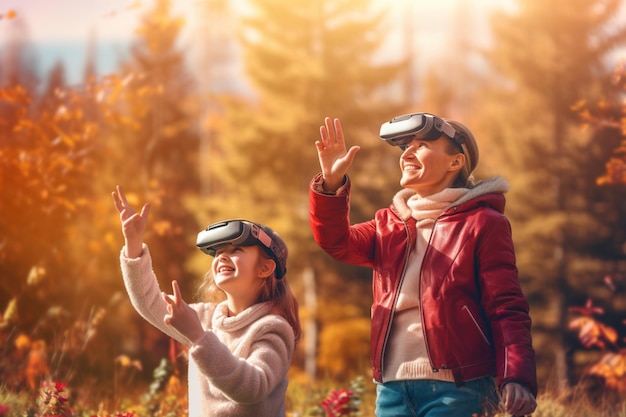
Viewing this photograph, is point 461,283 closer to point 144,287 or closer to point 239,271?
point 239,271

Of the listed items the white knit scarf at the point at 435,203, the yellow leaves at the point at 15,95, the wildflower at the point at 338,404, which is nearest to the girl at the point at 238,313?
the white knit scarf at the point at 435,203

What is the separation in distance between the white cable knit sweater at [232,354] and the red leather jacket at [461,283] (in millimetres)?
421

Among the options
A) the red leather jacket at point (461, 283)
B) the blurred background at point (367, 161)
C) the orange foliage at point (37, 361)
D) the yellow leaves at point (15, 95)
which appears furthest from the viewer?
the blurred background at point (367, 161)

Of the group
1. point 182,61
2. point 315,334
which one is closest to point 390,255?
point 315,334

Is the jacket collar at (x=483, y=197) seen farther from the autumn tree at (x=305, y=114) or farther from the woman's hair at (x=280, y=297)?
the autumn tree at (x=305, y=114)

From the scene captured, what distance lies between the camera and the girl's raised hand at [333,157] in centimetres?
340

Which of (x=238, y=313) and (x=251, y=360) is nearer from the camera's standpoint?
(x=251, y=360)

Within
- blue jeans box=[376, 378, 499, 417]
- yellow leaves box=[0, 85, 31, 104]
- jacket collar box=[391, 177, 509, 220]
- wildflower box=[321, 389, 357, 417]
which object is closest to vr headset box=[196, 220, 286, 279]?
jacket collar box=[391, 177, 509, 220]

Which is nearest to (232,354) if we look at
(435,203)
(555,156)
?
(435,203)

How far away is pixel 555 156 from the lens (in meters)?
16.3

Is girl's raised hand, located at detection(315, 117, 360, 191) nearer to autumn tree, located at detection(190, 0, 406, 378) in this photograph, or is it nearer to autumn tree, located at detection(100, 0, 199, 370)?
autumn tree, located at detection(190, 0, 406, 378)

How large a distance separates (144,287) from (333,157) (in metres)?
0.95

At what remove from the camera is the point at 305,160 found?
17.7m

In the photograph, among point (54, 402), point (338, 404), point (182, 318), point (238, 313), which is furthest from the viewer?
point (338, 404)
